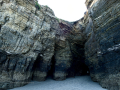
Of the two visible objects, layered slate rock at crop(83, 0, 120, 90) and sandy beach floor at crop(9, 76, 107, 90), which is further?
sandy beach floor at crop(9, 76, 107, 90)

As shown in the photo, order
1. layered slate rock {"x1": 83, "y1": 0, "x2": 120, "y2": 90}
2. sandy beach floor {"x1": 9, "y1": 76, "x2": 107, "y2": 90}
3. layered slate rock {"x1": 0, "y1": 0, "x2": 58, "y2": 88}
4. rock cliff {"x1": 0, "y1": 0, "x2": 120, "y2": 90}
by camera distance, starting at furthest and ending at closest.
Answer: sandy beach floor {"x1": 9, "y1": 76, "x2": 107, "y2": 90}, layered slate rock {"x1": 0, "y1": 0, "x2": 58, "y2": 88}, rock cliff {"x1": 0, "y1": 0, "x2": 120, "y2": 90}, layered slate rock {"x1": 83, "y1": 0, "x2": 120, "y2": 90}

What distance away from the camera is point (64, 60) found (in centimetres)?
1555

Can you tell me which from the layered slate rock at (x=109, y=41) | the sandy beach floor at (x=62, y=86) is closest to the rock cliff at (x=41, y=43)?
the layered slate rock at (x=109, y=41)

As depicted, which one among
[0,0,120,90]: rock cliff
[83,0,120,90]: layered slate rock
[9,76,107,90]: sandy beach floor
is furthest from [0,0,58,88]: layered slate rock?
[83,0,120,90]: layered slate rock

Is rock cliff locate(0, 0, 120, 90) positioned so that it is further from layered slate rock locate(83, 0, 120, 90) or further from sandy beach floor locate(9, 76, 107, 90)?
sandy beach floor locate(9, 76, 107, 90)

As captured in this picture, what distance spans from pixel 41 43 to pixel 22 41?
3.13 meters

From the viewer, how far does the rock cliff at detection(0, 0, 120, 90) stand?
825cm

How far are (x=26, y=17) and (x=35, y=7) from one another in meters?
2.91

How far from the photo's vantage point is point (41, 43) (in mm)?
12516

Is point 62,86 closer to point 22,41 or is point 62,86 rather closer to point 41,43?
point 41,43

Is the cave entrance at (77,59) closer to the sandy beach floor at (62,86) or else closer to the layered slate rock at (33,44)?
the layered slate rock at (33,44)

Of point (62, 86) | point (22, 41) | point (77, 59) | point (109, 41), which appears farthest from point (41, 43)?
point (109, 41)

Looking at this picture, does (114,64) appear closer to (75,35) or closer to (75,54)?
(75,54)

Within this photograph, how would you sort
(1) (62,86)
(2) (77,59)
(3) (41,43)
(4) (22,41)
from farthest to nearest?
(2) (77,59), (3) (41,43), (1) (62,86), (4) (22,41)
